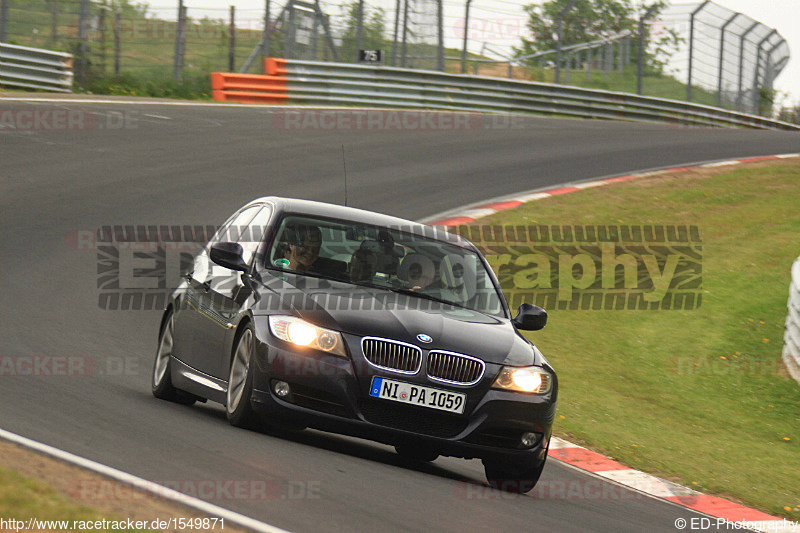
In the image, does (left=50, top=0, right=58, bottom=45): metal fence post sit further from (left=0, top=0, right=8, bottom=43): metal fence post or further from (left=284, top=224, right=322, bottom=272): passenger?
(left=284, top=224, right=322, bottom=272): passenger

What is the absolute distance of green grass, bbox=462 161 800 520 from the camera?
950 centimetres

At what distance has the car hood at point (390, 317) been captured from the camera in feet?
22.1

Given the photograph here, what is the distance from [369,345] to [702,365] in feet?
23.6

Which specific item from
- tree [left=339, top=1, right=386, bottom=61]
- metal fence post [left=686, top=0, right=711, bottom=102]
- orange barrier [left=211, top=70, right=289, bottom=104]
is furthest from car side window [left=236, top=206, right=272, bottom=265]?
metal fence post [left=686, top=0, right=711, bottom=102]

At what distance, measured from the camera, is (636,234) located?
1803 centimetres

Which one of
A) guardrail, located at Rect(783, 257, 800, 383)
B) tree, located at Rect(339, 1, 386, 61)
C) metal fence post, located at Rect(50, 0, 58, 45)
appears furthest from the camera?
tree, located at Rect(339, 1, 386, 61)

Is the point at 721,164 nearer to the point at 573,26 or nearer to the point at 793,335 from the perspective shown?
the point at 573,26

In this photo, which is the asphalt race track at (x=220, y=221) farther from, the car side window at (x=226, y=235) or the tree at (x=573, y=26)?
the tree at (x=573, y=26)

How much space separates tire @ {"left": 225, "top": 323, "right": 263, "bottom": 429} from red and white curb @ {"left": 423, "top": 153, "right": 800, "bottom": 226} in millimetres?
9862

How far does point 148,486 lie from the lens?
5125mm

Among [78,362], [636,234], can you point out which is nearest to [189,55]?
[636,234]

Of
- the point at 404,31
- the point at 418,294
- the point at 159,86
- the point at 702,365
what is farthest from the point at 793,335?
the point at 404,31

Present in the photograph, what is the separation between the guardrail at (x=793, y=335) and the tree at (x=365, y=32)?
18.5 meters

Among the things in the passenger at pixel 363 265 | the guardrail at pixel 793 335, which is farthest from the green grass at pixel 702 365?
Answer: the passenger at pixel 363 265
